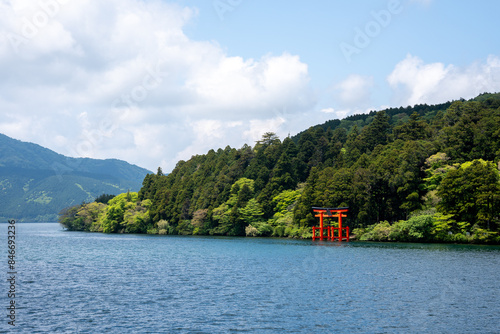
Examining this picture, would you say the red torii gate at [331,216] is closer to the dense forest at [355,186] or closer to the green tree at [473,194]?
the dense forest at [355,186]

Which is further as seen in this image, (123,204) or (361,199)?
(123,204)

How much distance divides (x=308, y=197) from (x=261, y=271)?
47373 millimetres

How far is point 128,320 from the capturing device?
2045cm

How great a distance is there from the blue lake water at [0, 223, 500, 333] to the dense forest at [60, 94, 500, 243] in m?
20.0

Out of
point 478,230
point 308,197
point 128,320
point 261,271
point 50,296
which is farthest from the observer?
point 308,197

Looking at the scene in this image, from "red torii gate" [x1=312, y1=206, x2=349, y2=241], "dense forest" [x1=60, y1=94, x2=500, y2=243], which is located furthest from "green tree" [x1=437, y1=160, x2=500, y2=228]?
"red torii gate" [x1=312, y1=206, x2=349, y2=241]

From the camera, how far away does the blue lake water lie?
19656mm

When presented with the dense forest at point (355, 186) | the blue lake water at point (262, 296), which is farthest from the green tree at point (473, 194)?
the blue lake water at point (262, 296)

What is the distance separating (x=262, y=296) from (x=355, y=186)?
2080 inches

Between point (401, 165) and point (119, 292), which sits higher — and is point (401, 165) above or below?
Answer: above

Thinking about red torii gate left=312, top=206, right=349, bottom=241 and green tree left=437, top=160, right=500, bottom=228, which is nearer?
green tree left=437, top=160, right=500, bottom=228

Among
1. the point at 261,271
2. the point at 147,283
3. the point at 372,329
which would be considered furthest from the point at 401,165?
the point at 372,329

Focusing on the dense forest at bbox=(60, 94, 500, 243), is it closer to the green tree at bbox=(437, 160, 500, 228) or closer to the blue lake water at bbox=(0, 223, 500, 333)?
the green tree at bbox=(437, 160, 500, 228)

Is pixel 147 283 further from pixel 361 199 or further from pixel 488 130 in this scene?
pixel 488 130
